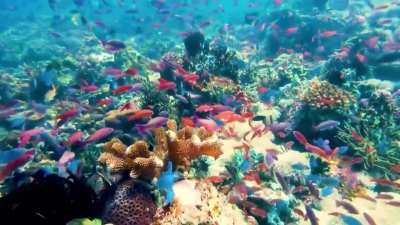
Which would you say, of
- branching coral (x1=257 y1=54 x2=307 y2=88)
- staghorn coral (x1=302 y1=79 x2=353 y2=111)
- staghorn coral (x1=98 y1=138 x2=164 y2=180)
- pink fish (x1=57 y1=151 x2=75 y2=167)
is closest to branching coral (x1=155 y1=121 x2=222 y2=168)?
staghorn coral (x1=98 y1=138 x2=164 y2=180)

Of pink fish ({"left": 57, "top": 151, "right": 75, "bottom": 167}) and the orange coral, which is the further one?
pink fish ({"left": 57, "top": 151, "right": 75, "bottom": 167})

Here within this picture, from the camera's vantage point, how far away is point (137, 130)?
721 centimetres

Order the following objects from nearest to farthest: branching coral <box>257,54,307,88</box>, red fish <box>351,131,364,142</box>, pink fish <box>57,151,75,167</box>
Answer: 1. pink fish <box>57,151,75,167</box>
2. red fish <box>351,131,364,142</box>
3. branching coral <box>257,54,307,88</box>

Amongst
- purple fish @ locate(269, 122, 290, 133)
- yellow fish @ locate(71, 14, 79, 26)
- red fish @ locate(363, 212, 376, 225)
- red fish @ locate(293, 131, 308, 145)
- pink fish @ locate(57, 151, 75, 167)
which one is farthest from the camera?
yellow fish @ locate(71, 14, 79, 26)

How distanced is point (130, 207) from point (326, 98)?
6435 mm

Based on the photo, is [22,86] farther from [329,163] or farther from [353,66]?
[353,66]

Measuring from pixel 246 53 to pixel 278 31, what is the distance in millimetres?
2400

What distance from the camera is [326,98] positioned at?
9.00 metres

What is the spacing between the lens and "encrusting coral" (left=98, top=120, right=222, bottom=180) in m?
4.99

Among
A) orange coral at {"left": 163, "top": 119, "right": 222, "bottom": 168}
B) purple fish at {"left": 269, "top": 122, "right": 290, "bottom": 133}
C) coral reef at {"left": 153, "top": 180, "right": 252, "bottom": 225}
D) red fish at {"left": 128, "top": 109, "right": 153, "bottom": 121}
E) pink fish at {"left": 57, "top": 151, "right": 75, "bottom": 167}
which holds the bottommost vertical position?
purple fish at {"left": 269, "top": 122, "right": 290, "bottom": 133}

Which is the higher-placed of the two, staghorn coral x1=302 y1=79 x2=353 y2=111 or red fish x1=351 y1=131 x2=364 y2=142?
staghorn coral x1=302 y1=79 x2=353 y2=111

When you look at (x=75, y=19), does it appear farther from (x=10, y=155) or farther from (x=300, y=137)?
Result: (x=300, y=137)

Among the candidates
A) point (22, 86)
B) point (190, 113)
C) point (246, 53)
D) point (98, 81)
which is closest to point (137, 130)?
point (190, 113)

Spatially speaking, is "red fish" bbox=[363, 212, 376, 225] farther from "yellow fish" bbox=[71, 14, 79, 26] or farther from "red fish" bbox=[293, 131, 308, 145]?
"yellow fish" bbox=[71, 14, 79, 26]
